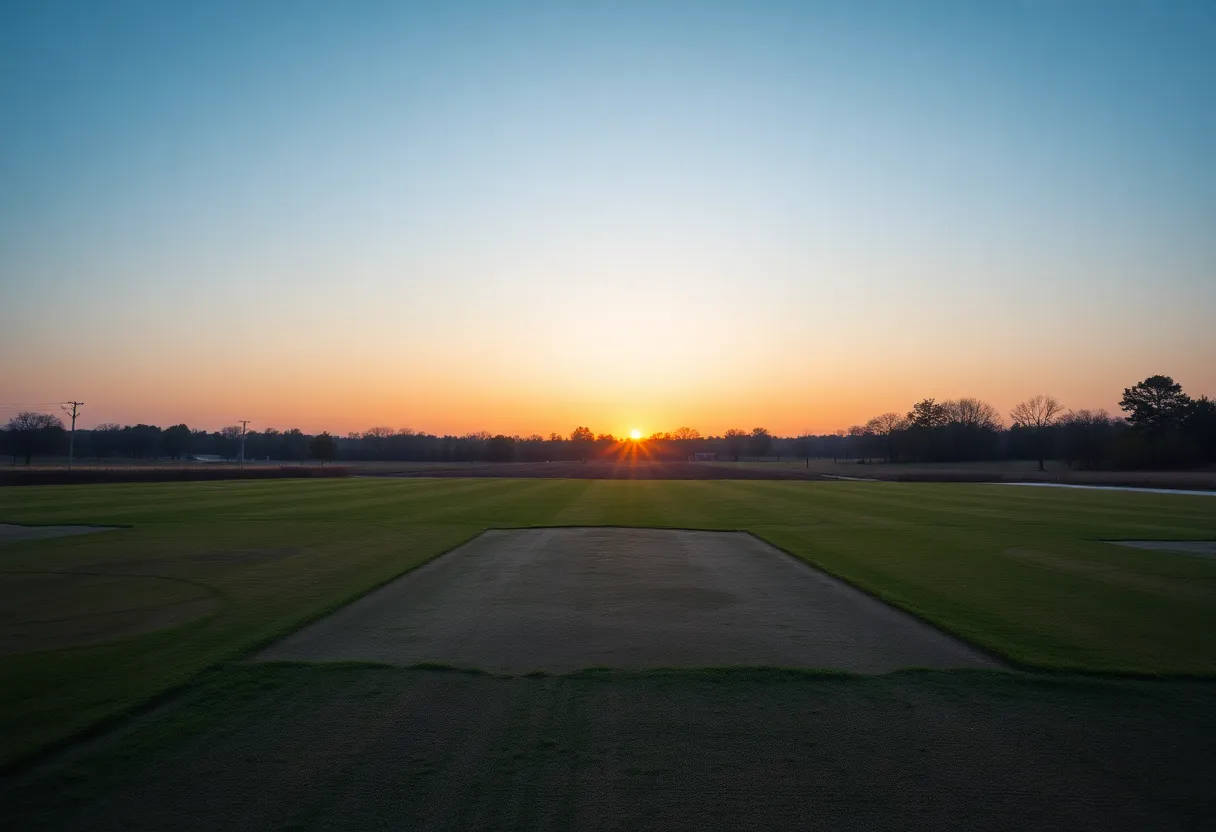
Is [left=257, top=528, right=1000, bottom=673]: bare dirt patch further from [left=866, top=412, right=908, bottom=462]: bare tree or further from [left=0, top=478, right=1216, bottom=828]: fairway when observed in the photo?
[left=866, top=412, right=908, bottom=462]: bare tree

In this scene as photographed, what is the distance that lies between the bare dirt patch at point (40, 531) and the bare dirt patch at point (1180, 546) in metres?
27.4

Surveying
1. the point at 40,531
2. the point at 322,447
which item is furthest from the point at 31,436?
the point at 40,531

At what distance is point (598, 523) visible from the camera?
21219 millimetres

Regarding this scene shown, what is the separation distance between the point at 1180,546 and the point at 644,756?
17.9m

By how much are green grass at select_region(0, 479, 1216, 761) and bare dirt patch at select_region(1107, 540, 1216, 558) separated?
2.62ft

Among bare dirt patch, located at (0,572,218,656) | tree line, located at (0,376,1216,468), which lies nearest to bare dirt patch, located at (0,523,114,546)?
bare dirt patch, located at (0,572,218,656)

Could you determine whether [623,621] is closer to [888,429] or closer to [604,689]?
[604,689]

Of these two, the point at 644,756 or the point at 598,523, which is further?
the point at 598,523

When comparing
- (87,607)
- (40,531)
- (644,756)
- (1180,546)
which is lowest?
(40,531)

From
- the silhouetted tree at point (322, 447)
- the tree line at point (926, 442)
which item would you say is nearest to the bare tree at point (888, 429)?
the tree line at point (926, 442)

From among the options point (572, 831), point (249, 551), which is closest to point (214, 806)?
point (572, 831)

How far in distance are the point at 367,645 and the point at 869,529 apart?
16309mm

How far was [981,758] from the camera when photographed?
508cm

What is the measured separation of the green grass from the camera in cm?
720
